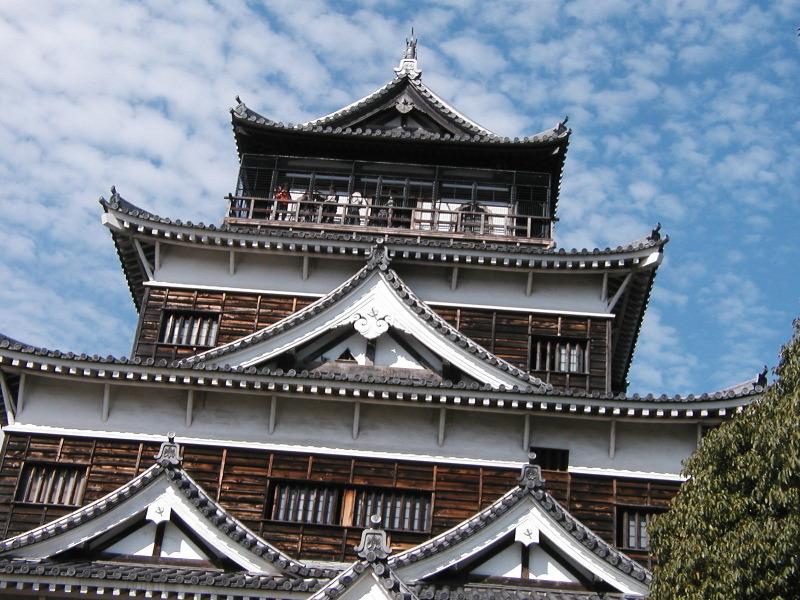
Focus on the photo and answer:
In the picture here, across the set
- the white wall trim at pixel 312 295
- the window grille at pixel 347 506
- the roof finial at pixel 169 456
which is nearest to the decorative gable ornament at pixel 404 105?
the white wall trim at pixel 312 295

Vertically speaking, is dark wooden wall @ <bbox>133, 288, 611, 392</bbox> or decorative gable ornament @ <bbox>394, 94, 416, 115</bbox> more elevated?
decorative gable ornament @ <bbox>394, 94, 416, 115</bbox>

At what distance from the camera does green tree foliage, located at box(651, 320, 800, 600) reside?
12852 mm

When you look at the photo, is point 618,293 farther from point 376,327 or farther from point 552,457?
point 376,327

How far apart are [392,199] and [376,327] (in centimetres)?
565

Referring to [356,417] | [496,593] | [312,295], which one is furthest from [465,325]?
[496,593]

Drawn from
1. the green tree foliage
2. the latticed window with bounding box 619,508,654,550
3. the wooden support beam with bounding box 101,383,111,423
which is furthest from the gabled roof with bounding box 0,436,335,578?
the green tree foliage

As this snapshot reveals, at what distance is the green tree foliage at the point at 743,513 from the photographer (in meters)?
12.9

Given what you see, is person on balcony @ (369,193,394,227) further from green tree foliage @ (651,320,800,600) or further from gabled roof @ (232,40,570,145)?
green tree foliage @ (651,320,800,600)

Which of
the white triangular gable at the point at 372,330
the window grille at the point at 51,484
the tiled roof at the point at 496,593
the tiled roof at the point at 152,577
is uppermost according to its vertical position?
the white triangular gable at the point at 372,330

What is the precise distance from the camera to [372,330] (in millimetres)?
22750

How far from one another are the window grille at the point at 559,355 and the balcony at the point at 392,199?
291cm

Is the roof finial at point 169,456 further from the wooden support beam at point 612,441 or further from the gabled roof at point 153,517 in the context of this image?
the wooden support beam at point 612,441

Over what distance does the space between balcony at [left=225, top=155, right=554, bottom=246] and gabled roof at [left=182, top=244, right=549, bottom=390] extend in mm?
3226

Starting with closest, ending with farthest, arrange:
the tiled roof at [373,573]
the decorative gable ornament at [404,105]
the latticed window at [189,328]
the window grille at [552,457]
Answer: the tiled roof at [373,573] → the window grille at [552,457] → the latticed window at [189,328] → the decorative gable ornament at [404,105]
